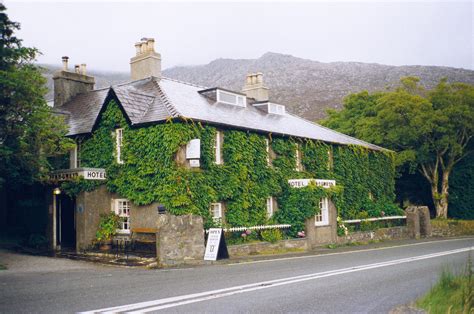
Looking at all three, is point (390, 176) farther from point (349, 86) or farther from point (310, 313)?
point (349, 86)

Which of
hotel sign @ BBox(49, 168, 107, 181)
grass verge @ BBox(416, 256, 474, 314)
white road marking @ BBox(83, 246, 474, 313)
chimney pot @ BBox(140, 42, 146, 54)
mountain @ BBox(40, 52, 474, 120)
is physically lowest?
white road marking @ BBox(83, 246, 474, 313)

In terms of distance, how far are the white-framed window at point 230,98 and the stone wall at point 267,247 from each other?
31.0 ft

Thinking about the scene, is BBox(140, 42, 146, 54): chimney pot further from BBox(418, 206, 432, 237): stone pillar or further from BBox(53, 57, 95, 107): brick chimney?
BBox(418, 206, 432, 237): stone pillar

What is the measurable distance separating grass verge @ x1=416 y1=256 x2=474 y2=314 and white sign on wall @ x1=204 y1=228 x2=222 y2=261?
9880mm

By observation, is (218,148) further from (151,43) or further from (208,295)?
(208,295)

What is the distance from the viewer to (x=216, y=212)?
22656 mm

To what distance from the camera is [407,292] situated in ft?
33.8

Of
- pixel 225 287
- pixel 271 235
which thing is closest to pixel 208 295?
pixel 225 287

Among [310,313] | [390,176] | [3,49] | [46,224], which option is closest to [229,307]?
[310,313]

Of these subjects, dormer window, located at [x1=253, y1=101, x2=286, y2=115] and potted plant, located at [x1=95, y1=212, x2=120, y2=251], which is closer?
potted plant, located at [x1=95, y1=212, x2=120, y2=251]

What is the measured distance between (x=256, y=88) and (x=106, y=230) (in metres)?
17.1

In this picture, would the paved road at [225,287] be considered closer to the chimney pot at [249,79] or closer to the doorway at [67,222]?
the doorway at [67,222]

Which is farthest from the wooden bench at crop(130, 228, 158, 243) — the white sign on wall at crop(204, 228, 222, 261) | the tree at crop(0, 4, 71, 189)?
the tree at crop(0, 4, 71, 189)

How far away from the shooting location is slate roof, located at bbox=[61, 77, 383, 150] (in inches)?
862
